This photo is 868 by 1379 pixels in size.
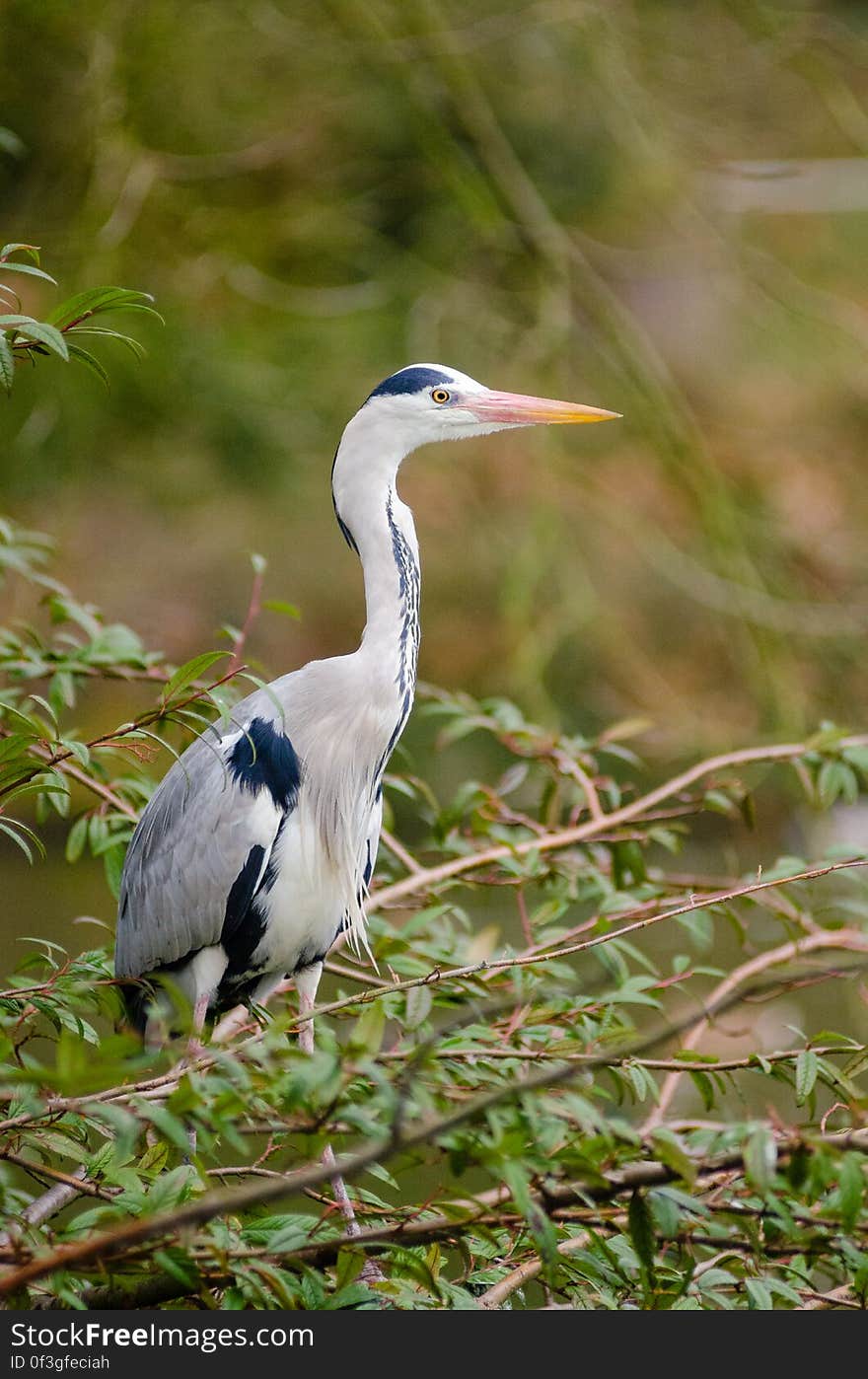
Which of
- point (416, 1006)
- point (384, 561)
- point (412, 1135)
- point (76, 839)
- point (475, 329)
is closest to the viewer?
point (412, 1135)

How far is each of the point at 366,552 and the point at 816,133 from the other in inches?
312

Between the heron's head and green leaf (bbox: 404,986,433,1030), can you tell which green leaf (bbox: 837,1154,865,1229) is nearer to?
green leaf (bbox: 404,986,433,1030)

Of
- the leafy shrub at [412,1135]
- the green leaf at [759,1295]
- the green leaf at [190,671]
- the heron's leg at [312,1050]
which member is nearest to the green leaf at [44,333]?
the leafy shrub at [412,1135]

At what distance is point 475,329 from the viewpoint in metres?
5.40

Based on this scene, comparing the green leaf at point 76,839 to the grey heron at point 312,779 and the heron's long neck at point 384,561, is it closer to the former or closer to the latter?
the grey heron at point 312,779

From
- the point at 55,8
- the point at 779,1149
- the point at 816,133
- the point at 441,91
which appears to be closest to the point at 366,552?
the point at 779,1149

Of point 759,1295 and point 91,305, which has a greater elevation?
point 91,305

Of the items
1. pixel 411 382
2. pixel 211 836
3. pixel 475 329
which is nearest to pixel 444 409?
pixel 411 382

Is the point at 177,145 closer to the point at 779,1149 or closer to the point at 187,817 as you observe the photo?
the point at 187,817

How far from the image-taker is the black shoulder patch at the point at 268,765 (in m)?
2.24

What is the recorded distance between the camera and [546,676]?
6297mm

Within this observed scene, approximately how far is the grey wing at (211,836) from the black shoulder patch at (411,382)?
1.79 feet

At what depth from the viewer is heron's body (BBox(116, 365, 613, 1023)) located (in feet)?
7.27

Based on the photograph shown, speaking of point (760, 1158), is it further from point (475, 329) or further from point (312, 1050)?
point (475, 329)
